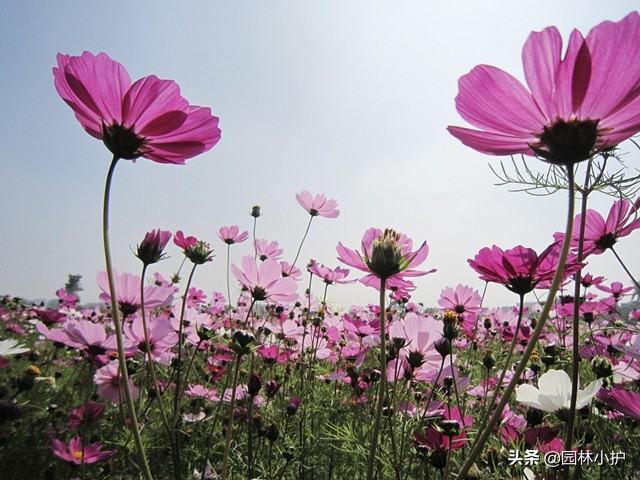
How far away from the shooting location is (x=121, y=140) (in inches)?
17.7

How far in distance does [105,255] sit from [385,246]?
344 mm

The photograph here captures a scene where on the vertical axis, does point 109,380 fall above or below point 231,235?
below

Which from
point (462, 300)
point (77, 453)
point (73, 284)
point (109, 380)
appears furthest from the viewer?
point (73, 284)

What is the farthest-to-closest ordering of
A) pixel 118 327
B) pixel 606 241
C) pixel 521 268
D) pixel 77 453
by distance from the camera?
pixel 77 453, pixel 606 241, pixel 521 268, pixel 118 327

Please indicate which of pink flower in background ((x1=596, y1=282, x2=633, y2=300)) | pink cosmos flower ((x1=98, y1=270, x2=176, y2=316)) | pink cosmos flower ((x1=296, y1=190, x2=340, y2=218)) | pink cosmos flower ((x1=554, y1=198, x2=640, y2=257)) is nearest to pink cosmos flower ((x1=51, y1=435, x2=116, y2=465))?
pink cosmos flower ((x1=98, y1=270, x2=176, y2=316))

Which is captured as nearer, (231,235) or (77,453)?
(77,453)

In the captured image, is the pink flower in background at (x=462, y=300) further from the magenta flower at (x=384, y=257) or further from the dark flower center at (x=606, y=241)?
the magenta flower at (x=384, y=257)

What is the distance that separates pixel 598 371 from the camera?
1.04 meters

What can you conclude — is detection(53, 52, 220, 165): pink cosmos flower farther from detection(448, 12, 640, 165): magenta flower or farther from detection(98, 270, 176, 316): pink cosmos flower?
detection(98, 270, 176, 316): pink cosmos flower

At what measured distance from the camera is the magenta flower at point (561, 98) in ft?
1.16

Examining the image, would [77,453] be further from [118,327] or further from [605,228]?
[605,228]

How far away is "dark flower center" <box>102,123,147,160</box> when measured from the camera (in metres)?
0.45

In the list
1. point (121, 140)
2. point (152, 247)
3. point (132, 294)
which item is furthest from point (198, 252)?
point (121, 140)

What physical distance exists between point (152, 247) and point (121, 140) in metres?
0.31
